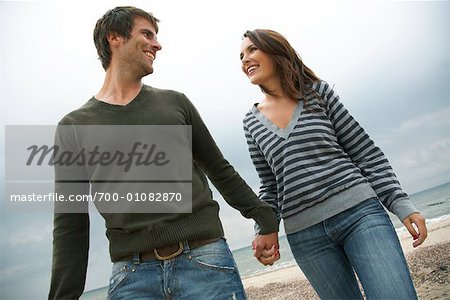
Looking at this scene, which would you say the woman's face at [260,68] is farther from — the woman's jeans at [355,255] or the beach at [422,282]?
the beach at [422,282]

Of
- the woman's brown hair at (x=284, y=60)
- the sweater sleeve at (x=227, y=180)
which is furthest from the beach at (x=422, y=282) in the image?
the sweater sleeve at (x=227, y=180)

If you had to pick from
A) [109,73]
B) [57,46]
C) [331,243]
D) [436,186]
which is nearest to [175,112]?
[109,73]

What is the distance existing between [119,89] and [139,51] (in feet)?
→ 0.40

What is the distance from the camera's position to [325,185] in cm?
129

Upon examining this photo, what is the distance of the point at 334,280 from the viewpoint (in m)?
1.30

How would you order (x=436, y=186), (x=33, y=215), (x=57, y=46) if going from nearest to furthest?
(x=57, y=46), (x=33, y=215), (x=436, y=186)

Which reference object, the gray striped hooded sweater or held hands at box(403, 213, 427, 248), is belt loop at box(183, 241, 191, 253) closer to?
the gray striped hooded sweater

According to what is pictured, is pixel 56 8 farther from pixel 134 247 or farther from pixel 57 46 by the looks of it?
pixel 134 247

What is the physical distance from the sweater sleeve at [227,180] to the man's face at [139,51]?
0.19 m

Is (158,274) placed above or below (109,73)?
below

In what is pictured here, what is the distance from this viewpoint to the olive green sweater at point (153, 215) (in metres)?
1.07

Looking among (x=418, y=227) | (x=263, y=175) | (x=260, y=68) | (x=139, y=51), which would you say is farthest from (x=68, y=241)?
Answer: (x=418, y=227)

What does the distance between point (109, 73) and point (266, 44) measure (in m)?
0.52

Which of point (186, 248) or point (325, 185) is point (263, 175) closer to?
point (325, 185)
